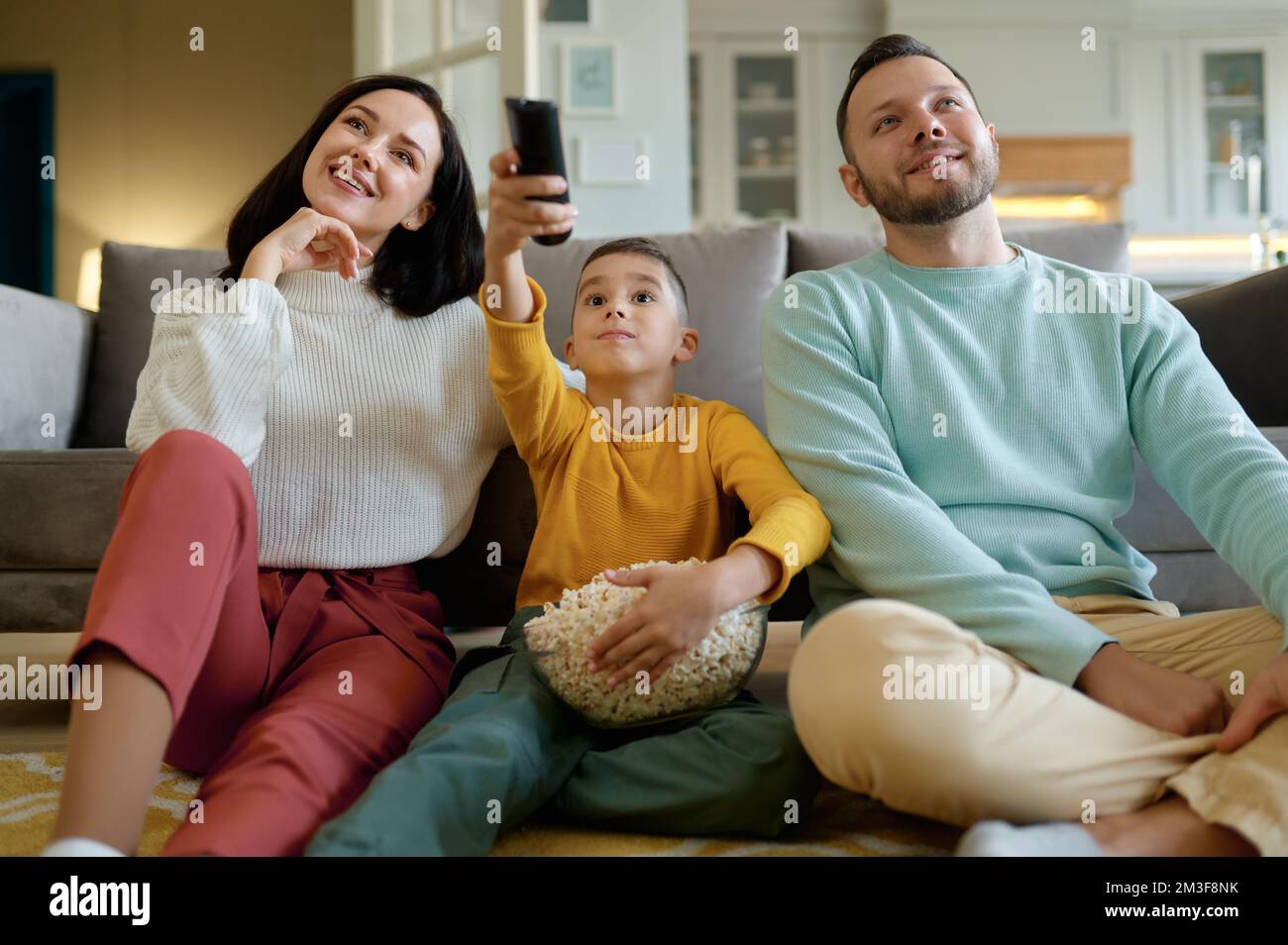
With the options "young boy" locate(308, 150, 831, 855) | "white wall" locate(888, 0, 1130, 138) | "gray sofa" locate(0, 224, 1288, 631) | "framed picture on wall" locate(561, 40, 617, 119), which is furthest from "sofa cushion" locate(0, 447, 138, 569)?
"white wall" locate(888, 0, 1130, 138)

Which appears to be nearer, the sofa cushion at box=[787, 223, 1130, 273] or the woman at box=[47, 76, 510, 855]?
the woman at box=[47, 76, 510, 855]

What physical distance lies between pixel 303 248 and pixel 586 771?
0.63m

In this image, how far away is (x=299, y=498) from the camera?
3.52ft

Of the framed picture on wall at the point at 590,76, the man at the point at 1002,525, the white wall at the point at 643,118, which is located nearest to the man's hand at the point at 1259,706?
the man at the point at 1002,525

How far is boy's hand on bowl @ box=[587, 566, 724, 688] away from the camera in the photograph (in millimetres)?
843

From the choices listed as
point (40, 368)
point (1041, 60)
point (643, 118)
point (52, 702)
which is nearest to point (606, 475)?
point (52, 702)

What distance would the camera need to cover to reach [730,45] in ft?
15.3

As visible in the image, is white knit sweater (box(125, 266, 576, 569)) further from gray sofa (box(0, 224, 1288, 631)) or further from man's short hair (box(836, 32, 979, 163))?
man's short hair (box(836, 32, 979, 163))

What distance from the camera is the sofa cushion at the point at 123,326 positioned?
194 centimetres

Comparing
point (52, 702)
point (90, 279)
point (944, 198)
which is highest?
point (90, 279)

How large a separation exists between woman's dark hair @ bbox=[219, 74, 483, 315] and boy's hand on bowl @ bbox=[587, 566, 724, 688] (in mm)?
535

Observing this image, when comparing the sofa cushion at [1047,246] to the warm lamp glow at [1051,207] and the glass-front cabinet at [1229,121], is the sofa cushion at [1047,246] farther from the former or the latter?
the glass-front cabinet at [1229,121]

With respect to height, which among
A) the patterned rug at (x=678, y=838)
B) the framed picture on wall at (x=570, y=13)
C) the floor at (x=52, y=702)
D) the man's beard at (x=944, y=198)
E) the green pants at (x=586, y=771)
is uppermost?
the framed picture on wall at (x=570, y=13)

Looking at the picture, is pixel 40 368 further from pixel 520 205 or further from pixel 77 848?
pixel 77 848
